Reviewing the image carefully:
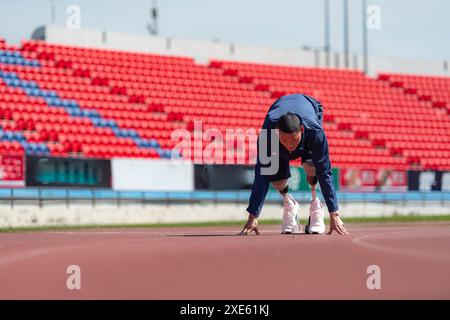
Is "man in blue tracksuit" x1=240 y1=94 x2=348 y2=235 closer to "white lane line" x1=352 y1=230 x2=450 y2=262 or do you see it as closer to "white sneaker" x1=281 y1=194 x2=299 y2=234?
"white sneaker" x1=281 y1=194 x2=299 y2=234

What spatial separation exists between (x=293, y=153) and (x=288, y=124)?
21.4 inches

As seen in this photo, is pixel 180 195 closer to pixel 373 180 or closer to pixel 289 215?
pixel 373 180

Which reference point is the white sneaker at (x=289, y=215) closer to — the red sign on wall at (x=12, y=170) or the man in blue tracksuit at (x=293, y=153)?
the man in blue tracksuit at (x=293, y=153)

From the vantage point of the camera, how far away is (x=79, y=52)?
31.1 m

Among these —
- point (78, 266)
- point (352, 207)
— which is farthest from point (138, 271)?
point (352, 207)

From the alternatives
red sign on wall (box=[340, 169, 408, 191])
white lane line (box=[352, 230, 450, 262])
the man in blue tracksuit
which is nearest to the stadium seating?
red sign on wall (box=[340, 169, 408, 191])

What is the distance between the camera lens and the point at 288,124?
346 inches

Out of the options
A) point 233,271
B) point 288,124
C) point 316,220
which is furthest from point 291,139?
point 233,271

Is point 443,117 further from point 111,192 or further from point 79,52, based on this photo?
point 111,192

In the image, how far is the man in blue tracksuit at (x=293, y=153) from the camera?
9008mm

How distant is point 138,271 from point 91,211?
1726 centimetres

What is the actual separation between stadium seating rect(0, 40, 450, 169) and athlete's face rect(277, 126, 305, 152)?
49.3ft

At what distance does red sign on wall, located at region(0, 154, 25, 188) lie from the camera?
21672 mm

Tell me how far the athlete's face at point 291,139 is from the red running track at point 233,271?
1.89 m
